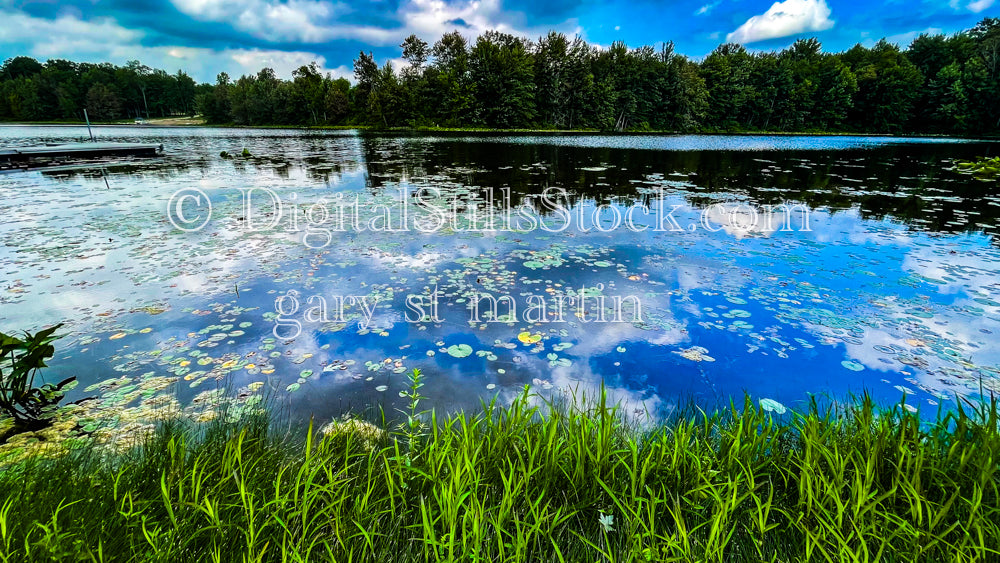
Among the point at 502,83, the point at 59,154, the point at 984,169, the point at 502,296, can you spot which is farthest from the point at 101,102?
the point at 984,169

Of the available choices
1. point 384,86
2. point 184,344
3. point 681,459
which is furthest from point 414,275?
point 384,86

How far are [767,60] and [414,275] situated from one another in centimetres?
8335

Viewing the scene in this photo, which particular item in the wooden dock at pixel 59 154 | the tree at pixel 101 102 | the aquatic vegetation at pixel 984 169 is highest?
the tree at pixel 101 102

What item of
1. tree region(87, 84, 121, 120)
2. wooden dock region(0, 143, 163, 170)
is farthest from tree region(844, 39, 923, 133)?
tree region(87, 84, 121, 120)

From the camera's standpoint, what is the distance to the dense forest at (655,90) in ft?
181

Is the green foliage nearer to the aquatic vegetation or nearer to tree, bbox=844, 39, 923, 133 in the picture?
the aquatic vegetation

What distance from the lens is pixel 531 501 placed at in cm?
210

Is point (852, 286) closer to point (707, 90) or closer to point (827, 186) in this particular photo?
point (827, 186)

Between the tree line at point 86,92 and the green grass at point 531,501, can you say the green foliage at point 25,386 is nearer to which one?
the green grass at point 531,501

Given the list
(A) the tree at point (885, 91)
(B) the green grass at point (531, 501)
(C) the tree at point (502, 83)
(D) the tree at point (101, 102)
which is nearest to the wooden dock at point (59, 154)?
(B) the green grass at point (531, 501)

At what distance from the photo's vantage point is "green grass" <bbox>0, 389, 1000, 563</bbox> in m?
1.72

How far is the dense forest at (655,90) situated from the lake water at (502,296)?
170 feet

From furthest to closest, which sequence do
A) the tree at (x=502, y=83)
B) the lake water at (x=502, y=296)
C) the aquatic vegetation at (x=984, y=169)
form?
the tree at (x=502, y=83) < the aquatic vegetation at (x=984, y=169) < the lake water at (x=502, y=296)

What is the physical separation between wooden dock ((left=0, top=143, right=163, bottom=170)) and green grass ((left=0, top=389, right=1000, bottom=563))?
73.5ft
